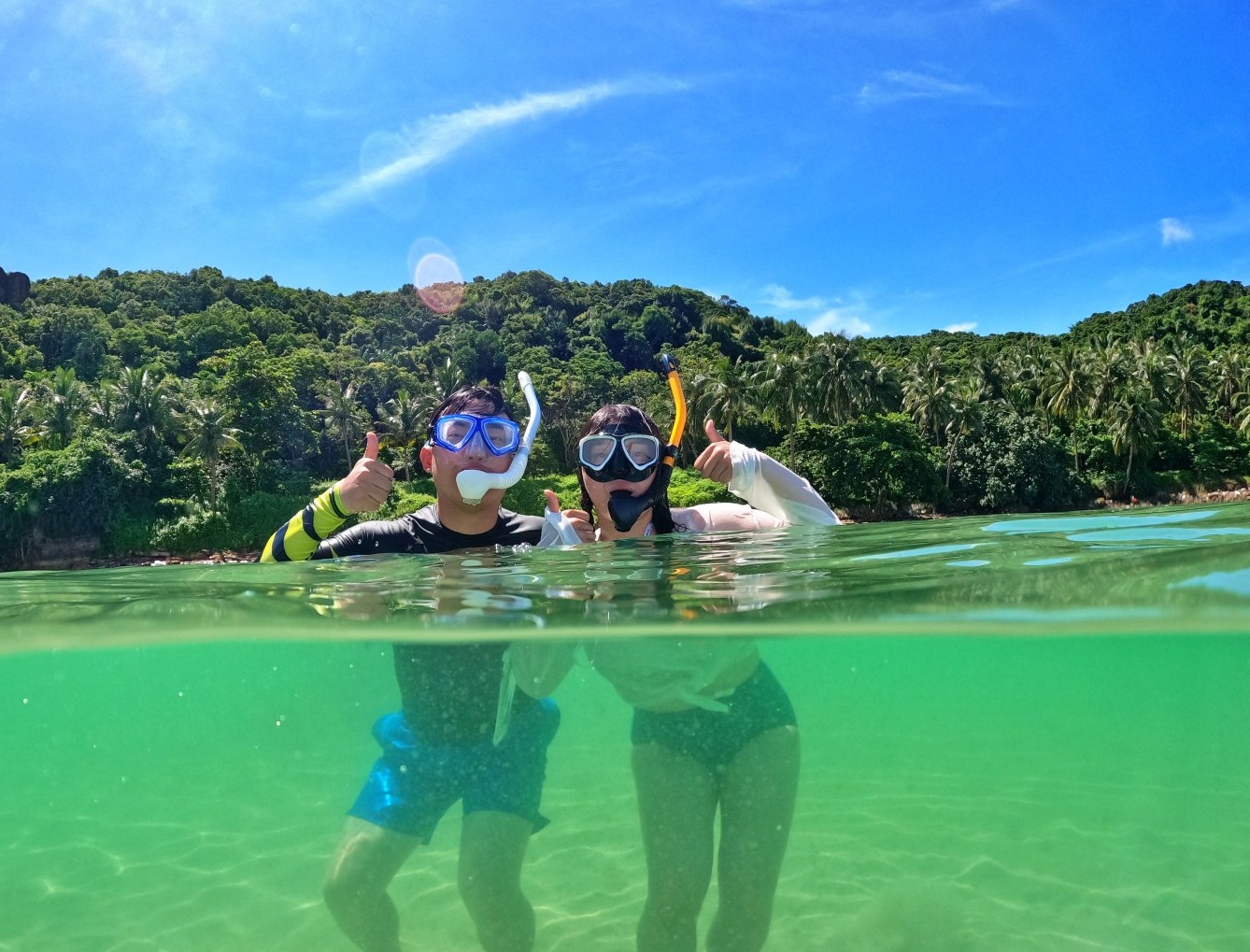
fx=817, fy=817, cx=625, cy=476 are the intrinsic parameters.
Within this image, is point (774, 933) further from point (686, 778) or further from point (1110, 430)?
point (1110, 430)

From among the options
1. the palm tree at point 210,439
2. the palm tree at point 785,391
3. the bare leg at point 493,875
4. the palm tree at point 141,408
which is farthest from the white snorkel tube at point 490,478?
the palm tree at point 141,408

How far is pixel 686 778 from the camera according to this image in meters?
3.32

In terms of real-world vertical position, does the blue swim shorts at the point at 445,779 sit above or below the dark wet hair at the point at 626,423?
below

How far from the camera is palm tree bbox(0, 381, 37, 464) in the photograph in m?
49.3

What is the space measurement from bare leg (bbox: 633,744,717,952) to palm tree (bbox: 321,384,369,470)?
2304 inches

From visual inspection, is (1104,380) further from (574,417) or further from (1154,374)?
(574,417)

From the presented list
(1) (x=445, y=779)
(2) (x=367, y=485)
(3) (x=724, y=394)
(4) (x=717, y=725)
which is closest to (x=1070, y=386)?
(3) (x=724, y=394)

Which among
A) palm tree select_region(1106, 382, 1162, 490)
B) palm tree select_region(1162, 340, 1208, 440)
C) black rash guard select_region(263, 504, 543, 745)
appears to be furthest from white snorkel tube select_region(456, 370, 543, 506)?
palm tree select_region(1162, 340, 1208, 440)

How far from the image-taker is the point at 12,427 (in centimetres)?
4972

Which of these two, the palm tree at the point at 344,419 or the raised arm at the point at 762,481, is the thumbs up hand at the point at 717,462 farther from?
the palm tree at the point at 344,419

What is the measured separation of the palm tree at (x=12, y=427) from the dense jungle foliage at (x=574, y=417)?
0.11m

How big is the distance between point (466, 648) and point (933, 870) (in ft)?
12.3

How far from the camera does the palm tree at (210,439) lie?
4734 centimetres

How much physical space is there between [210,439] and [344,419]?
1283 cm
